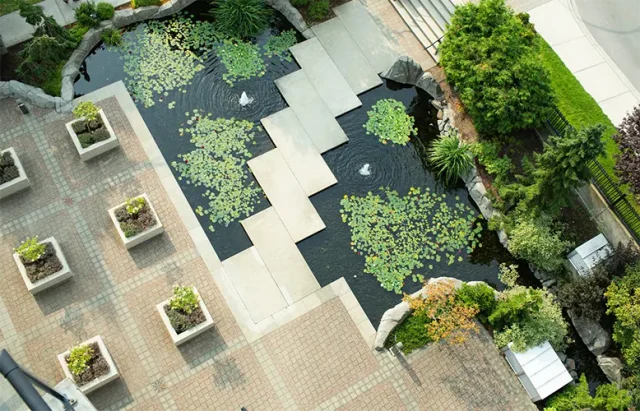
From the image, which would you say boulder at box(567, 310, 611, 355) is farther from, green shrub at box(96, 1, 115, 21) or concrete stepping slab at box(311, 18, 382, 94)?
green shrub at box(96, 1, 115, 21)

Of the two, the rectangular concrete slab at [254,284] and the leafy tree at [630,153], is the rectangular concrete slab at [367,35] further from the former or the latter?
the rectangular concrete slab at [254,284]

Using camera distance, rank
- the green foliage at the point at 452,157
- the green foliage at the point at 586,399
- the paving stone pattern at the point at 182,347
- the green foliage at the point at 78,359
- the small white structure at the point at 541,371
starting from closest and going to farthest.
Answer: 1. the green foliage at the point at 78,359
2. the green foliage at the point at 586,399
3. the paving stone pattern at the point at 182,347
4. the small white structure at the point at 541,371
5. the green foliage at the point at 452,157

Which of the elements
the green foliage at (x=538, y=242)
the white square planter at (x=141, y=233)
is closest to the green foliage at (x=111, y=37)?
the white square planter at (x=141, y=233)

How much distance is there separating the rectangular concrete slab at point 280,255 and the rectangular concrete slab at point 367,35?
814cm

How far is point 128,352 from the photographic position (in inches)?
899

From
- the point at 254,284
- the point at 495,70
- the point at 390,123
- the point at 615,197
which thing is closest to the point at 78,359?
the point at 254,284

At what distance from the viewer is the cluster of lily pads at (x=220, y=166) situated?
25.5 m

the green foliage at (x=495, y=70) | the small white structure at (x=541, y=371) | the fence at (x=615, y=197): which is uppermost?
the green foliage at (x=495, y=70)

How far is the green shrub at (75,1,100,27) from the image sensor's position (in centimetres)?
2789

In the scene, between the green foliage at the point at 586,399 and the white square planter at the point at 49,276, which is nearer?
the green foliage at the point at 586,399

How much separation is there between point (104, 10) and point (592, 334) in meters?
22.4

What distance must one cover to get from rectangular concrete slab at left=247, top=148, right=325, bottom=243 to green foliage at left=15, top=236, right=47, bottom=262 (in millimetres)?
7943

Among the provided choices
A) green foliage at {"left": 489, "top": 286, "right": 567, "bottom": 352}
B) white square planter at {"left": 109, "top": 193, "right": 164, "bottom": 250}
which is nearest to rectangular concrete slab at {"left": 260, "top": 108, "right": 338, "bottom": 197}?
white square planter at {"left": 109, "top": 193, "right": 164, "bottom": 250}

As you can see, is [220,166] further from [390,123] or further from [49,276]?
[49,276]
